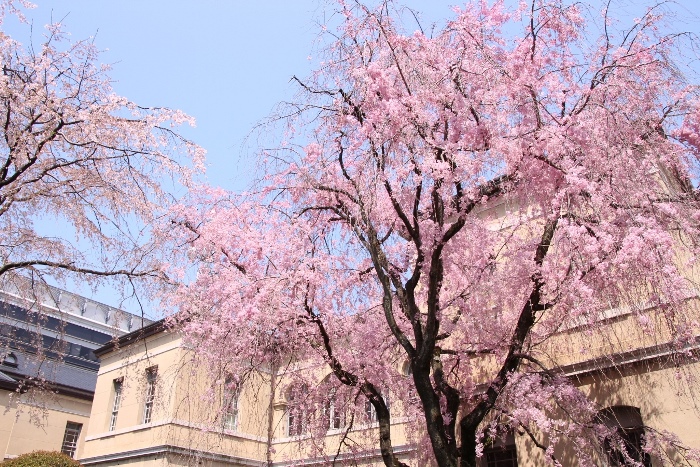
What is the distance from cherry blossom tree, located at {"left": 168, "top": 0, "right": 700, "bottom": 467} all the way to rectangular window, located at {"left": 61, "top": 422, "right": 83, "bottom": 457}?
1713 cm

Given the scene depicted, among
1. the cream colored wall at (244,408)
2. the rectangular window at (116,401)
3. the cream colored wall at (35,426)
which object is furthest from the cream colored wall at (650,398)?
the cream colored wall at (35,426)

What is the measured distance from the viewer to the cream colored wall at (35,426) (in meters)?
21.8

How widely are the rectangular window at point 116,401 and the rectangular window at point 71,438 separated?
5617 millimetres

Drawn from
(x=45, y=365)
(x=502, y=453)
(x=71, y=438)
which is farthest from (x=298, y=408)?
(x=71, y=438)

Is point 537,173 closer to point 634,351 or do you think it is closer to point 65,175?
point 634,351

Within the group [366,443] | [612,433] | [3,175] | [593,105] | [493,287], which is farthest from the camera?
[366,443]

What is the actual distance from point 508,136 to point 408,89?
1.56m

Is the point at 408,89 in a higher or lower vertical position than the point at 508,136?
higher

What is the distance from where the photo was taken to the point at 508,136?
8.02 metres

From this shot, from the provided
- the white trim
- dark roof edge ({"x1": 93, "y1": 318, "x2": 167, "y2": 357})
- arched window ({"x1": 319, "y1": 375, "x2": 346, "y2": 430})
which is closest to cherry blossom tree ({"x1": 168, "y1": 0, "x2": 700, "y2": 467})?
arched window ({"x1": 319, "y1": 375, "x2": 346, "y2": 430})

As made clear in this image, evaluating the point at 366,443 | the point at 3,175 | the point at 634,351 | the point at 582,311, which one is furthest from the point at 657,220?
the point at 3,175

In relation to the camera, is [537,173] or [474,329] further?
[474,329]

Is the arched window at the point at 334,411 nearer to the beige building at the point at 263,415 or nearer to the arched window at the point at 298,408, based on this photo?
the beige building at the point at 263,415

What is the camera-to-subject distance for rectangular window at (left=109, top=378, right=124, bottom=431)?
1977 cm
